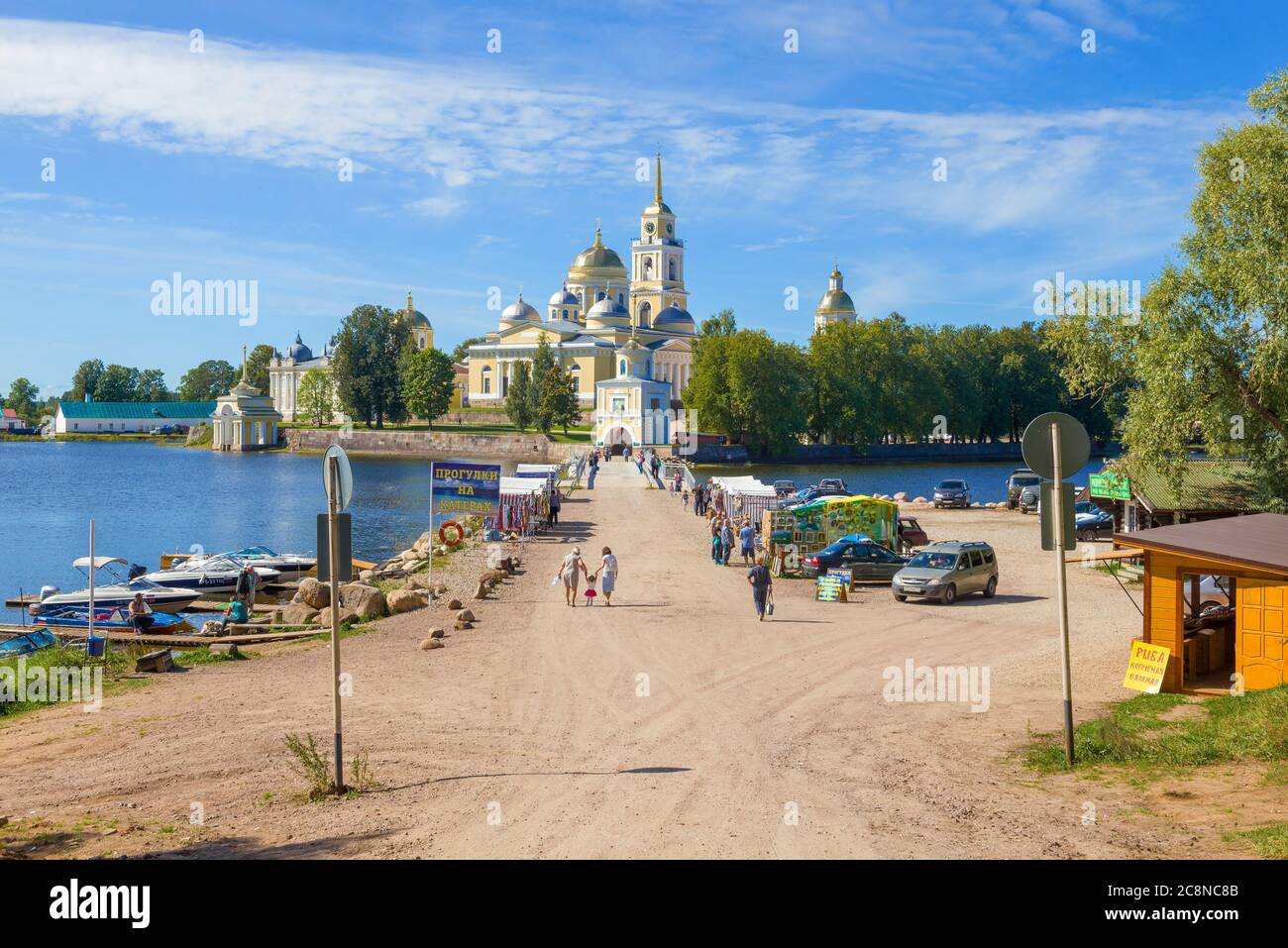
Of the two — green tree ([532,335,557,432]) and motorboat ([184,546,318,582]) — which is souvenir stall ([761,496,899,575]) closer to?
motorboat ([184,546,318,582])

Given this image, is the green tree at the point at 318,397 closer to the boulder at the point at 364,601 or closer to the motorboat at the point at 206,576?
the motorboat at the point at 206,576

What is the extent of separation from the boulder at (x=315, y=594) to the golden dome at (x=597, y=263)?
5242 inches

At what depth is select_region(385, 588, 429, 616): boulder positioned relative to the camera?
82.0 ft

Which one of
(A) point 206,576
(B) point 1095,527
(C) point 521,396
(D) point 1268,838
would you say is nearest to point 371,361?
(C) point 521,396

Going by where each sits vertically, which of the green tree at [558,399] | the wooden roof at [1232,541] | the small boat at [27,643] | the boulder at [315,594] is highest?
the green tree at [558,399]

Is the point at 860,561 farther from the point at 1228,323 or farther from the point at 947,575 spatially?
the point at 1228,323

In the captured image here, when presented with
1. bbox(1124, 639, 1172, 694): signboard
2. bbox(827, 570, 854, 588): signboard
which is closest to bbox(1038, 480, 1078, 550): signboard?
bbox(1124, 639, 1172, 694): signboard

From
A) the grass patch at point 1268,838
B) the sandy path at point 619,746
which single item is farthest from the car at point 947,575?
the grass patch at point 1268,838

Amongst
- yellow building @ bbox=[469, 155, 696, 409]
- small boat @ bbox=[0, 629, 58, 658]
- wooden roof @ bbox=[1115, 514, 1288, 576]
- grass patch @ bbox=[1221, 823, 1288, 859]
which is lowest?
small boat @ bbox=[0, 629, 58, 658]

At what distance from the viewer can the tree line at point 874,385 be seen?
112m

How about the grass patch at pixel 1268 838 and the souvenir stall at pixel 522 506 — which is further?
the souvenir stall at pixel 522 506

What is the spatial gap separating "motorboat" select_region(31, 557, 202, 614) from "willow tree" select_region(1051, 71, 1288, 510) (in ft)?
87.3
